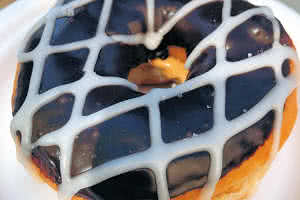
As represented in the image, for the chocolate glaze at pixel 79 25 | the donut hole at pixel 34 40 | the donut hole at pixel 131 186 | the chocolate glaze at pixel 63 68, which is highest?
the chocolate glaze at pixel 79 25

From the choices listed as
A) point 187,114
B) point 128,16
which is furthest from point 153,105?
point 128,16

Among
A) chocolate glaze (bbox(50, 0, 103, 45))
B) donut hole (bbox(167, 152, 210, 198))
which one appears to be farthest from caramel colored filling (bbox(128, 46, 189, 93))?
donut hole (bbox(167, 152, 210, 198))

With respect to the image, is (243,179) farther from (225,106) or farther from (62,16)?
(62,16)

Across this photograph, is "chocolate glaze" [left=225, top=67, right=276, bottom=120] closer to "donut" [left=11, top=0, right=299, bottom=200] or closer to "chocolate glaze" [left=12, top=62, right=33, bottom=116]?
"donut" [left=11, top=0, right=299, bottom=200]

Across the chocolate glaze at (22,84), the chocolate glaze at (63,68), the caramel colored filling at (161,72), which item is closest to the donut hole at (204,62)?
the caramel colored filling at (161,72)

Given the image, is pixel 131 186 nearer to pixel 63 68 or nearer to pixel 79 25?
pixel 63 68

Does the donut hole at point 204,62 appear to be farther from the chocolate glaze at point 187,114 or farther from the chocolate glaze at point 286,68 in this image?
the chocolate glaze at point 286,68
